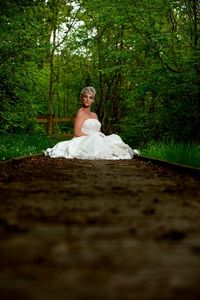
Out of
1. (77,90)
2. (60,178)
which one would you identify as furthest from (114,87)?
(60,178)

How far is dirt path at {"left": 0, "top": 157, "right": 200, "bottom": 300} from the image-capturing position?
1651mm

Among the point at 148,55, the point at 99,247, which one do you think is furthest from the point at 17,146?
the point at 99,247

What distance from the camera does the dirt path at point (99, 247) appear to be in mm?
1651

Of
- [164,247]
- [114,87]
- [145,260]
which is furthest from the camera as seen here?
[114,87]

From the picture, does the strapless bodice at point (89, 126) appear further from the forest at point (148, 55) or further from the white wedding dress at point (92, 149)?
Result: the forest at point (148, 55)

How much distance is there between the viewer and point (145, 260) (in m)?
2.08

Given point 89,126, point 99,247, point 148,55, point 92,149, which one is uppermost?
point 148,55

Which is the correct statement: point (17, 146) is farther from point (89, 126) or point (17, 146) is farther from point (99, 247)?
point (99, 247)

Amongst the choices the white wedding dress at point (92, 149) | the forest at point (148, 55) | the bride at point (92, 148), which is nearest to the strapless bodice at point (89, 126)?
the bride at point (92, 148)

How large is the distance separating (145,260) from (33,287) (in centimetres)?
58

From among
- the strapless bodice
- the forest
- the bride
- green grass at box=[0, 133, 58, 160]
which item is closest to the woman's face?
the strapless bodice

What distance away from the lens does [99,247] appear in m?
2.36

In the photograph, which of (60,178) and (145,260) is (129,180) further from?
(145,260)

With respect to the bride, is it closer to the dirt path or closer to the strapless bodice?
the strapless bodice
